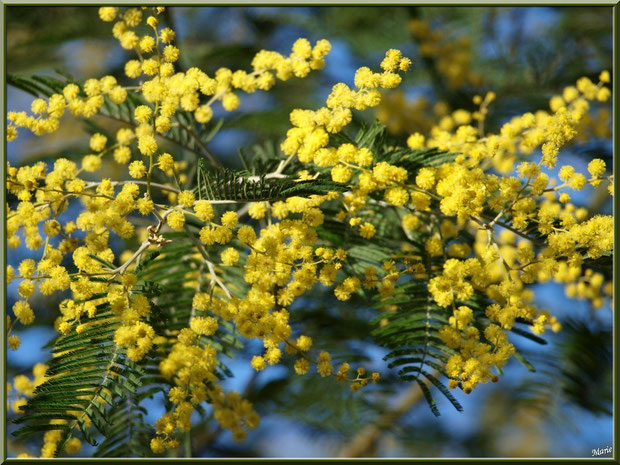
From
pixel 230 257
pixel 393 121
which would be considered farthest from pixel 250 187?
pixel 393 121

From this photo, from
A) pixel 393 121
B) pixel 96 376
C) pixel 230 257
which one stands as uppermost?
pixel 393 121

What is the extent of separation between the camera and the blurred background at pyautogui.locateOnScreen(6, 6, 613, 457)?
1726 millimetres

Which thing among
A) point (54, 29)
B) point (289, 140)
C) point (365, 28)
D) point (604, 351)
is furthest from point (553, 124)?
point (54, 29)

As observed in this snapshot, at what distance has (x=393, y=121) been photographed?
2.20 m

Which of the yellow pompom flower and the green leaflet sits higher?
the green leaflet

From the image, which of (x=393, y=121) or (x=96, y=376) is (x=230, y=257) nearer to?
(x=96, y=376)

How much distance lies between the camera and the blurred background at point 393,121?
5.66ft

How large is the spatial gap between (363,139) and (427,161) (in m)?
0.13

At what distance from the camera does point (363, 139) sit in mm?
1176

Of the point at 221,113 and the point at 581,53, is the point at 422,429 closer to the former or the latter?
the point at 221,113

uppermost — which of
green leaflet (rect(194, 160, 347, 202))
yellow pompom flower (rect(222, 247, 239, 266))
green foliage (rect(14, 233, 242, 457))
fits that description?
green leaflet (rect(194, 160, 347, 202))

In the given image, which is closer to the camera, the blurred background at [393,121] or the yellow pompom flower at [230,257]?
the yellow pompom flower at [230,257]

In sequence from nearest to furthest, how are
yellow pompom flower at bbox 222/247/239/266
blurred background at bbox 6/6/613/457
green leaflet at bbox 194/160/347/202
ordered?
green leaflet at bbox 194/160/347/202
yellow pompom flower at bbox 222/247/239/266
blurred background at bbox 6/6/613/457

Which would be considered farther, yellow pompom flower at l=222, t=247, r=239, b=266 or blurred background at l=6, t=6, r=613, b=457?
blurred background at l=6, t=6, r=613, b=457
